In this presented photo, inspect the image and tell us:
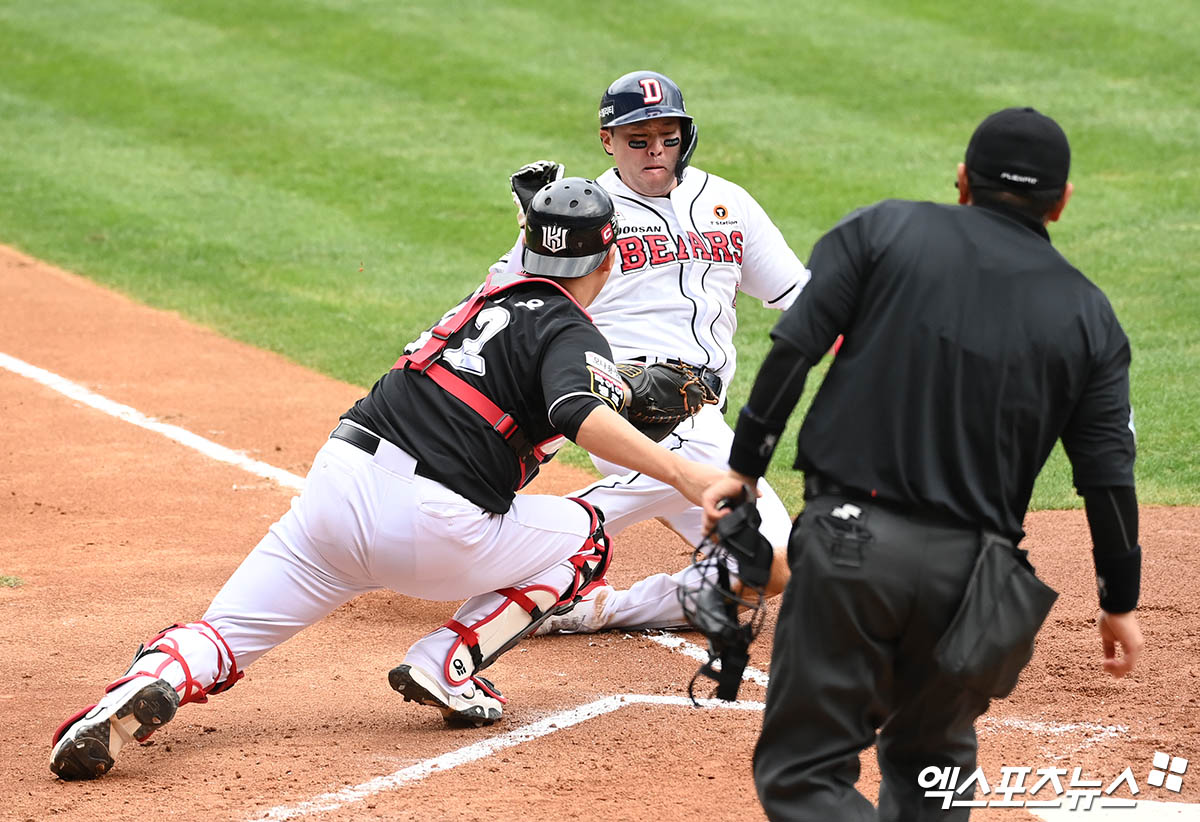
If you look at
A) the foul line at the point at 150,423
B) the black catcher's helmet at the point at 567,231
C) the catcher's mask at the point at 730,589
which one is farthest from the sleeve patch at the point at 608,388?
the foul line at the point at 150,423

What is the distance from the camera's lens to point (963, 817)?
3.37m

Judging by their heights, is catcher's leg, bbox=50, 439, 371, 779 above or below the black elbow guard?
below

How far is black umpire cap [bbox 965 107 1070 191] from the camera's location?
3180 mm

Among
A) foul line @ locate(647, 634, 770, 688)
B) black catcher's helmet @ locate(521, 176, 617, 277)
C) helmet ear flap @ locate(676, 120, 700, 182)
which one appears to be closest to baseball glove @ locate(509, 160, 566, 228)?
helmet ear flap @ locate(676, 120, 700, 182)

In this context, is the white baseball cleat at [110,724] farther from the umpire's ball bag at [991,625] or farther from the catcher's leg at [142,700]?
the umpire's ball bag at [991,625]

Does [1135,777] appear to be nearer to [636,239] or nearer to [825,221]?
[636,239]

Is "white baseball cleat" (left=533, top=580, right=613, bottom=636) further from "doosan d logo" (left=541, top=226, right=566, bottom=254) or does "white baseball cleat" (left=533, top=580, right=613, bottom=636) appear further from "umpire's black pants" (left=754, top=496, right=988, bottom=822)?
"umpire's black pants" (left=754, top=496, right=988, bottom=822)

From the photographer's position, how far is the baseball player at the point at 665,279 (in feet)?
18.0

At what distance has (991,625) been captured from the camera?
311cm

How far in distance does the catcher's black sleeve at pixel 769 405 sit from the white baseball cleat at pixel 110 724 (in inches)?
72.4

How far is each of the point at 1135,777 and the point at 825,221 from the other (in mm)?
7979

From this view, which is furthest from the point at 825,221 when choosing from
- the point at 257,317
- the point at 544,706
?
the point at 544,706

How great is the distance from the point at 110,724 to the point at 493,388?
1.41m

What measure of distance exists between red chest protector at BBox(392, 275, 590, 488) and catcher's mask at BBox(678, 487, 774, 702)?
3.13 feet
